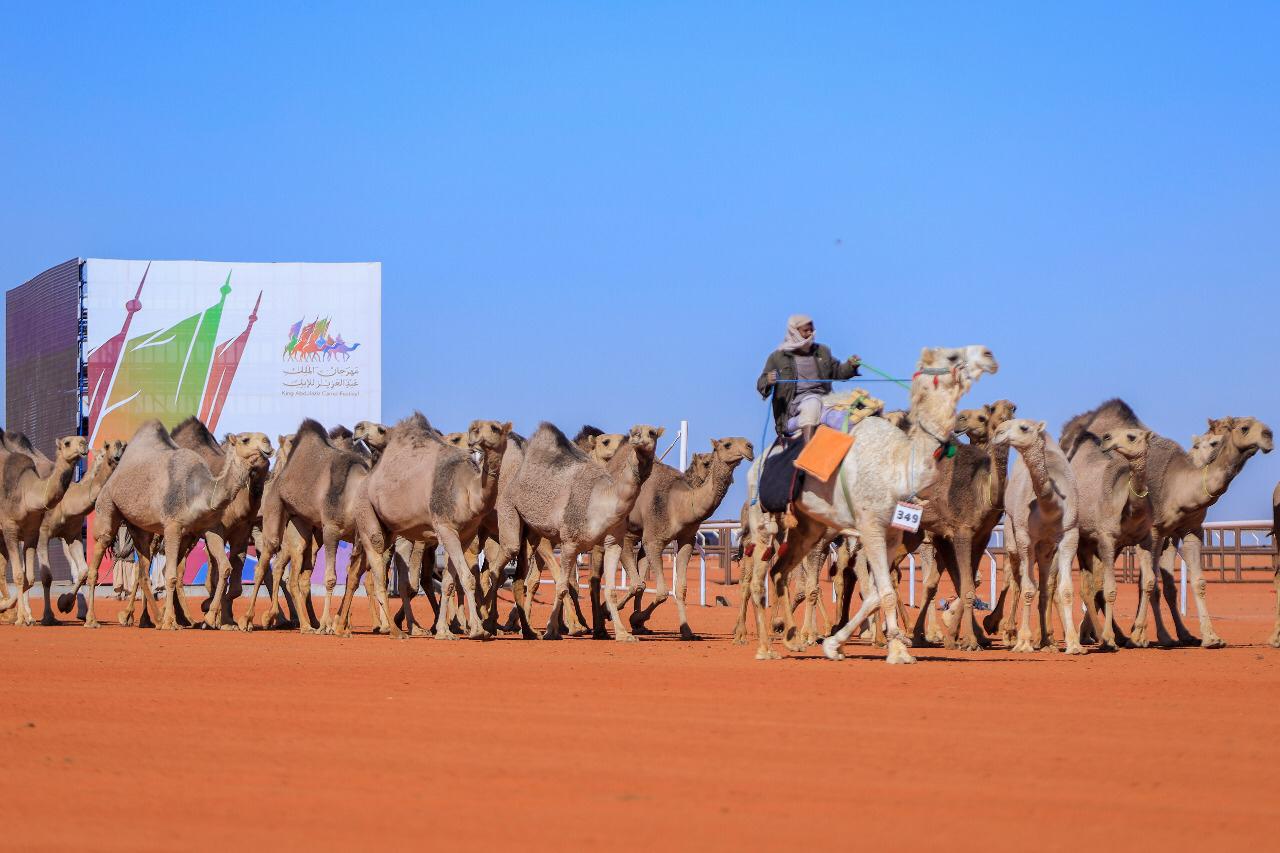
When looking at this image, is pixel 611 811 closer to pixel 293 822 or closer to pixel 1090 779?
pixel 293 822

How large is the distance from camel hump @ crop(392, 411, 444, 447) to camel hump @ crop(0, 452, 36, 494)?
6.28 m

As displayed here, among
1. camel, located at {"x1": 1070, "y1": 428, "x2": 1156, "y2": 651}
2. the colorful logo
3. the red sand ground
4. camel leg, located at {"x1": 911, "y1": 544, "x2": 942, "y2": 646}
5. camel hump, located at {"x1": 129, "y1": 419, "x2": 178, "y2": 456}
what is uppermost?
the colorful logo

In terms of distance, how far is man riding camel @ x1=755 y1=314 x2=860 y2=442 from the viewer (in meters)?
15.6

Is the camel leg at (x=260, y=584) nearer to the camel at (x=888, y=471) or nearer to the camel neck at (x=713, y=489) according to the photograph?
the camel neck at (x=713, y=489)

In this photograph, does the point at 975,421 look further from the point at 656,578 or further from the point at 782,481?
the point at 656,578

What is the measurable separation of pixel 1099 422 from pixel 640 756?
40.8 feet

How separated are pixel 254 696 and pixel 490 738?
9.57 ft

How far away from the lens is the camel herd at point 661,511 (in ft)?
49.5

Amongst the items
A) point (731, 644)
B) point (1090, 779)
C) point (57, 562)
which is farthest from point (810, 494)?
point (57, 562)

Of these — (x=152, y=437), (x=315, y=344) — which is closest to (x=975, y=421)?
(x=152, y=437)

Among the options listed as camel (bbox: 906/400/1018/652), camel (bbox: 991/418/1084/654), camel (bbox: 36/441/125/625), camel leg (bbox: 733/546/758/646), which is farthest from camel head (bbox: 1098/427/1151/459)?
camel (bbox: 36/441/125/625)

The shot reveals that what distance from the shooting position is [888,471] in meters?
14.6

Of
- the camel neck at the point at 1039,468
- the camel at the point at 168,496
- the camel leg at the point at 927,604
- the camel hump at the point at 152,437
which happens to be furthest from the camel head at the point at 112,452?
the camel neck at the point at 1039,468

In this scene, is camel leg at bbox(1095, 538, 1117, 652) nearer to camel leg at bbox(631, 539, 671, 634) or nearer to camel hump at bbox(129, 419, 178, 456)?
camel leg at bbox(631, 539, 671, 634)
